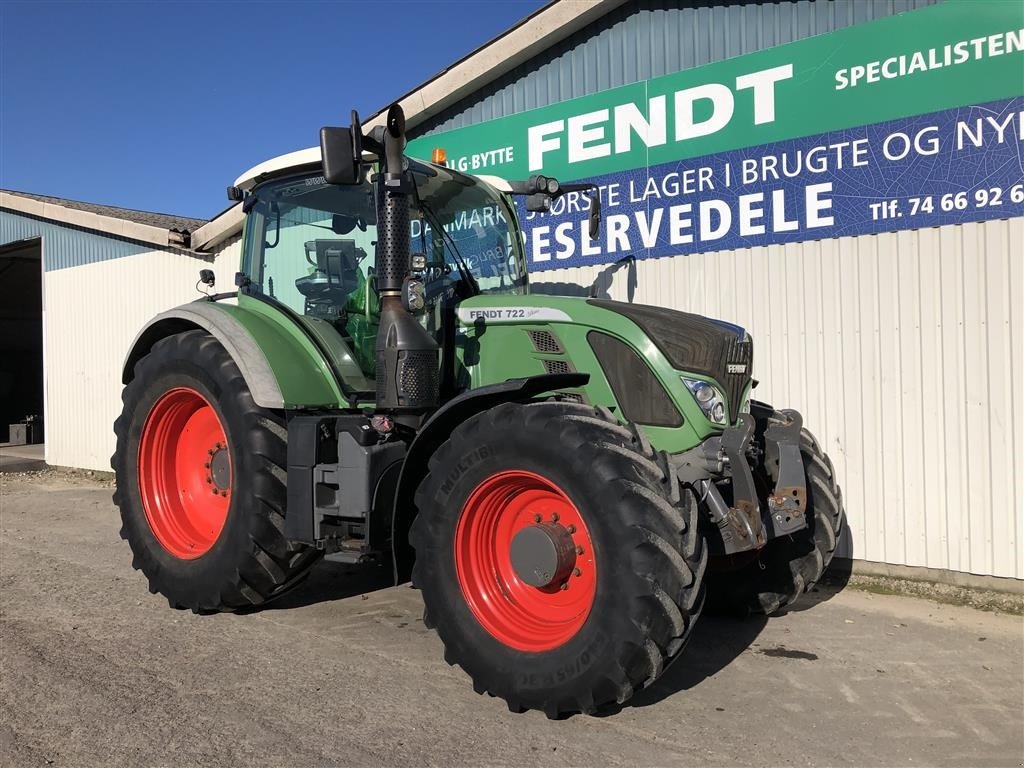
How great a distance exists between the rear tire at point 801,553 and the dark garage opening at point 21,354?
18.3 metres

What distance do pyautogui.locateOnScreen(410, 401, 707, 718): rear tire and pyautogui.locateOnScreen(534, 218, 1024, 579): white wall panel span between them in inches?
124

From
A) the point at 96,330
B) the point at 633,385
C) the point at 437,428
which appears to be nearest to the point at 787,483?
the point at 633,385

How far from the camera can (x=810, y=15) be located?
6.29m

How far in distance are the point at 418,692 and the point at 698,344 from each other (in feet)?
6.86

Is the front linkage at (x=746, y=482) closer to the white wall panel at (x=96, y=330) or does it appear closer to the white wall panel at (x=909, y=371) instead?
the white wall panel at (x=909, y=371)

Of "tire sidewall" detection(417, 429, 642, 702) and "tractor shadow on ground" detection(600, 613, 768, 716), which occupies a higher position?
"tire sidewall" detection(417, 429, 642, 702)

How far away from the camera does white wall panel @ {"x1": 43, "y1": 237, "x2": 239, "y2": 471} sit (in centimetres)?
1126

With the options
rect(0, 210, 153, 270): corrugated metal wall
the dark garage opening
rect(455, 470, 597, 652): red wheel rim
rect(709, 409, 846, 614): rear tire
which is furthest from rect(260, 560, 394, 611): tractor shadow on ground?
the dark garage opening

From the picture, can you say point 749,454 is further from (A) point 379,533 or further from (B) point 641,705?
(A) point 379,533

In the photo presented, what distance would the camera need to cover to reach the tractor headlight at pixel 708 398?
3.97m

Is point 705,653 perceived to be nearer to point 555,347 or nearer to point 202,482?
point 555,347

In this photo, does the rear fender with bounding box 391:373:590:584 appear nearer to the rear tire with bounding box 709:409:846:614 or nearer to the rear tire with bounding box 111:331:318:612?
the rear tire with bounding box 111:331:318:612

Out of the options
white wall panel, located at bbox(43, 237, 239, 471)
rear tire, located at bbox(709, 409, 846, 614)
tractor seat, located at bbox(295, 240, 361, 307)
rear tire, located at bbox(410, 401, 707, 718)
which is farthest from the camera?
white wall panel, located at bbox(43, 237, 239, 471)

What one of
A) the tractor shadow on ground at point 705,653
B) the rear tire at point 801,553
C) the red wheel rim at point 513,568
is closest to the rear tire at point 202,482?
the red wheel rim at point 513,568
